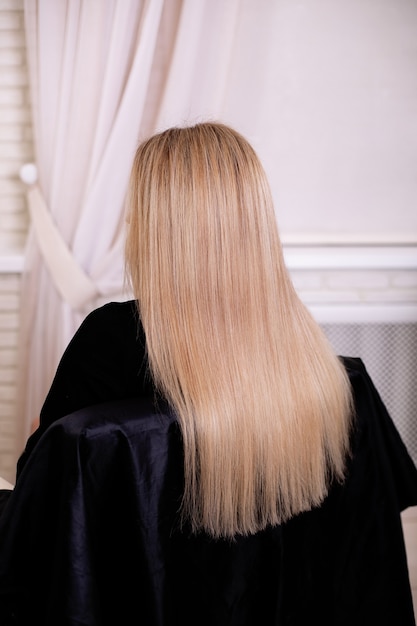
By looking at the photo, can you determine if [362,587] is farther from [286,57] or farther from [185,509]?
[286,57]

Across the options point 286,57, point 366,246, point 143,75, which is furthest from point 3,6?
point 366,246

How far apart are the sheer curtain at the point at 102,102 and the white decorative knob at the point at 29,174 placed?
0.06 ft

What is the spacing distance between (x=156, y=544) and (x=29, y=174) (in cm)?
113

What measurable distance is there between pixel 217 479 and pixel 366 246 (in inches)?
44.4

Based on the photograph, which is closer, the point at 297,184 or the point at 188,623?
the point at 188,623

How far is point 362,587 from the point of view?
2.99 ft

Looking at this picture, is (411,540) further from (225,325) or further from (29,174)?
(29,174)

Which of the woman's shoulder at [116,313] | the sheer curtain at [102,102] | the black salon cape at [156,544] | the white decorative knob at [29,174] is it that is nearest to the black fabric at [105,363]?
the woman's shoulder at [116,313]

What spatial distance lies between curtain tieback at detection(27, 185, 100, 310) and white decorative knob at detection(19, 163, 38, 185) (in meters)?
0.02

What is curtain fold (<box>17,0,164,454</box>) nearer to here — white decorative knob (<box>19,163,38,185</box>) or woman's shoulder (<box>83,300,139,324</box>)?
white decorative knob (<box>19,163,38,185</box>)

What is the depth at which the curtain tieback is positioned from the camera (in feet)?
5.17

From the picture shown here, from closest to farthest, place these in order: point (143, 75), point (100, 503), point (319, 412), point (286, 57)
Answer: point (100, 503), point (319, 412), point (143, 75), point (286, 57)

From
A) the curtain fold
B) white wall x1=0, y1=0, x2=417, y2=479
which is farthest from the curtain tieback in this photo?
white wall x1=0, y1=0, x2=417, y2=479

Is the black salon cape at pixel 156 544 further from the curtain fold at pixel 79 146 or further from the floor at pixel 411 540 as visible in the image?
the curtain fold at pixel 79 146
